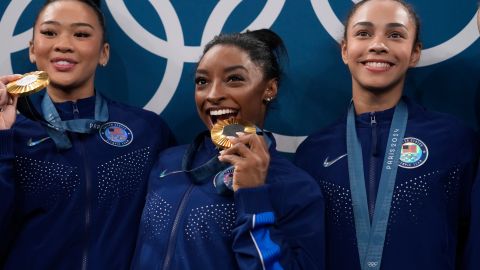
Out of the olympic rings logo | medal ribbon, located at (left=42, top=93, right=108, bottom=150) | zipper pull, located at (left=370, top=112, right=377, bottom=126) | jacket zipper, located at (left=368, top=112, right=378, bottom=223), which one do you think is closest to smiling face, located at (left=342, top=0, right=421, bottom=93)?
zipper pull, located at (left=370, top=112, right=377, bottom=126)

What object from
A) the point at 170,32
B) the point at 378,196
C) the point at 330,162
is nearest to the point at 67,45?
the point at 170,32

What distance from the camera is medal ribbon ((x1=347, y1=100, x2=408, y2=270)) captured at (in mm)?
2680

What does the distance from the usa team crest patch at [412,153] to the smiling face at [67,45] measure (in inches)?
57.1

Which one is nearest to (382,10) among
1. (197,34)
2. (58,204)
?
(197,34)

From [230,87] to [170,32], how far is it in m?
1.03

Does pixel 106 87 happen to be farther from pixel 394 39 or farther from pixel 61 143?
pixel 394 39

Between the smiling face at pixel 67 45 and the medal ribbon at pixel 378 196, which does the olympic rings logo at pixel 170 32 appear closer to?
the smiling face at pixel 67 45

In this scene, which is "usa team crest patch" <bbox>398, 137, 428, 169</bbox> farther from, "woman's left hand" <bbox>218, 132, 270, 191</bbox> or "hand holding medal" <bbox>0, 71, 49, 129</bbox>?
"hand holding medal" <bbox>0, 71, 49, 129</bbox>

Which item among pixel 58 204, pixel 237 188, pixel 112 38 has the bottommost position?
pixel 58 204

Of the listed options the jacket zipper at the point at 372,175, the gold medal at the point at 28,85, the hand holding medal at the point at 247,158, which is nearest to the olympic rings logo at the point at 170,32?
the jacket zipper at the point at 372,175

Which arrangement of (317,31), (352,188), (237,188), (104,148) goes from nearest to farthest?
(237,188)
(352,188)
(104,148)
(317,31)

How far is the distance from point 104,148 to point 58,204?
0.31 m

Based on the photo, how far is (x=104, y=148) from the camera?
2969 mm

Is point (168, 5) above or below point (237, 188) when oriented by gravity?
above
